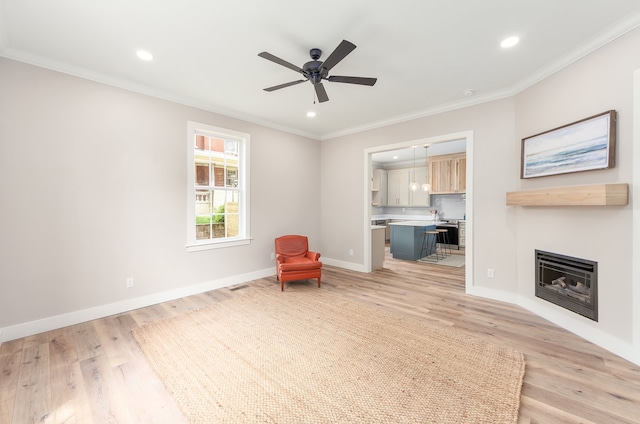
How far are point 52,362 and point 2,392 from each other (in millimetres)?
376

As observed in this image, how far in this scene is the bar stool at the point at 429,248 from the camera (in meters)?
6.60

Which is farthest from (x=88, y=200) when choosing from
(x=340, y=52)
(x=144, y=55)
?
(x=340, y=52)

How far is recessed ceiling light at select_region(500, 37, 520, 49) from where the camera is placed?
95.9 inches

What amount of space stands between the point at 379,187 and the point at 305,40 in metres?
7.22

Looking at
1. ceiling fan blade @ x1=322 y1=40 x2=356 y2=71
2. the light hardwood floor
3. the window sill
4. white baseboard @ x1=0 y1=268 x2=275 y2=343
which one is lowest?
the light hardwood floor

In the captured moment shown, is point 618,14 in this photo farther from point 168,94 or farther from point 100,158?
point 100,158

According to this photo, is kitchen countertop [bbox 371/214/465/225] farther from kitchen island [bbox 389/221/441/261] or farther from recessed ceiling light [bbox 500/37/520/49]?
recessed ceiling light [bbox 500/37/520/49]

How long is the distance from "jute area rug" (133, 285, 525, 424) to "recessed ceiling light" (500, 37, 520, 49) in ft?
9.39

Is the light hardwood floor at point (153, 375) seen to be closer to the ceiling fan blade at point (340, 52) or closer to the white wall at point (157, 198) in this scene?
the white wall at point (157, 198)

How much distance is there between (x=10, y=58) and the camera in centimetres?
262

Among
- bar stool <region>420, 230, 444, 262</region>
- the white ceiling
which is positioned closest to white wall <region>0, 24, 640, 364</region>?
the white ceiling

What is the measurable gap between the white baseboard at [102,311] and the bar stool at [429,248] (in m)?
4.54

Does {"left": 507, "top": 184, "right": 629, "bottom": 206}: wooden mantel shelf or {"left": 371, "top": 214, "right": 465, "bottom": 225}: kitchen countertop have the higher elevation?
{"left": 507, "top": 184, "right": 629, "bottom": 206}: wooden mantel shelf

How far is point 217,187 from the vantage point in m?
4.27
